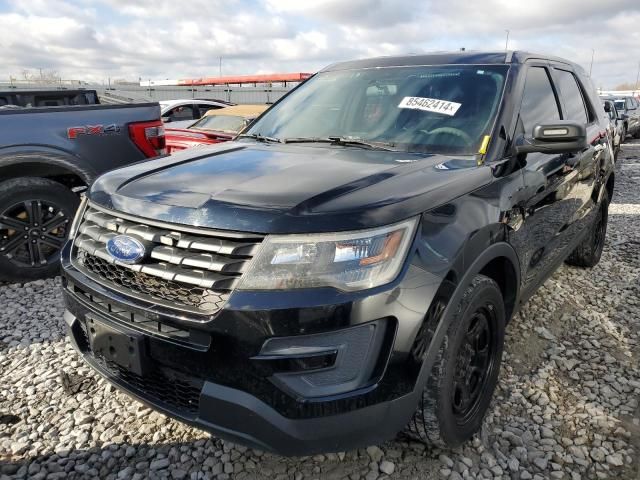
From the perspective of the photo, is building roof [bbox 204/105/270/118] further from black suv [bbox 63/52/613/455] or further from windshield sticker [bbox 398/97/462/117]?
black suv [bbox 63/52/613/455]

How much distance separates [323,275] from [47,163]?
343 cm

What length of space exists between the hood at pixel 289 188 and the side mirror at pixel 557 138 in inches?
14.4

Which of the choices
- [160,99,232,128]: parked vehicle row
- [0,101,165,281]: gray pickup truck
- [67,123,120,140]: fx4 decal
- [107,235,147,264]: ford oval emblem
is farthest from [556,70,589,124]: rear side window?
[160,99,232,128]: parked vehicle row

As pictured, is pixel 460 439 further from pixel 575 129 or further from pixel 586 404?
pixel 575 129

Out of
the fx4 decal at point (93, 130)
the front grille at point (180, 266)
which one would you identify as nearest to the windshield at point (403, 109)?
the front grille at point (180, 266)

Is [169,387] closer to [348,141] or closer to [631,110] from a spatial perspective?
[348,141]

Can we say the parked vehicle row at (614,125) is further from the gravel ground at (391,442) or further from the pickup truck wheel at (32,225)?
the pickup truck wheel at (32,225)

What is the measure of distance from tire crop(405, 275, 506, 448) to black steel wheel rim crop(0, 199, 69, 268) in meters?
3.53

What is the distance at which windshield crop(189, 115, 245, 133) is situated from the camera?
8.44 meters

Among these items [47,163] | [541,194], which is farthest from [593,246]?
[47,163]

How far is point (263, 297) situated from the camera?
67.6 inches

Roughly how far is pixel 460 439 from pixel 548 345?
1447 millimetres

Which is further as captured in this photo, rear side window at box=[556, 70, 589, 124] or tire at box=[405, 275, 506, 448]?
rear side window at box=[556, 70, 589, 124]

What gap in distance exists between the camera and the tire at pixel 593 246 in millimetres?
4691
